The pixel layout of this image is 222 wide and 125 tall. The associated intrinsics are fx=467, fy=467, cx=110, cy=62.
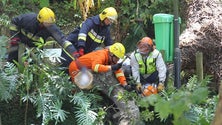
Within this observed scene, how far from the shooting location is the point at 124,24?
418 inches

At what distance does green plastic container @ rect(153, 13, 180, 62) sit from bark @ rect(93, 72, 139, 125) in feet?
2.57

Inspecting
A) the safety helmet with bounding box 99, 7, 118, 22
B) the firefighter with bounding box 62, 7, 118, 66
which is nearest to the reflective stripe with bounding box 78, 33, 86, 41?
the firefighter with bounding box 62, 7, 118, 66

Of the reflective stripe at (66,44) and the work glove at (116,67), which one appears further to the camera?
the reflective stripe at (66,44)

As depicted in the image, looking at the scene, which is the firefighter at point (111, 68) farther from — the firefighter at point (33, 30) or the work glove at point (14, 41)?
the work glove at point (14, 41)

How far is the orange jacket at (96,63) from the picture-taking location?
5.73 meters

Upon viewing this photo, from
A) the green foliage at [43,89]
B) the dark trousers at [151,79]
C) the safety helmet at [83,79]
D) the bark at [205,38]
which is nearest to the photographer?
the green foliage at [43,89]

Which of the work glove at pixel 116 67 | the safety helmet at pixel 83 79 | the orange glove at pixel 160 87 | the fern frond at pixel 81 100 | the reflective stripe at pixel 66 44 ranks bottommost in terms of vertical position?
the fern frond at pixel 81 100

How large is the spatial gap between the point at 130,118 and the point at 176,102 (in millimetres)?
3535

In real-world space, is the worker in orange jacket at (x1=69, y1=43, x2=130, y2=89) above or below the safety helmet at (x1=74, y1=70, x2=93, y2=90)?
above

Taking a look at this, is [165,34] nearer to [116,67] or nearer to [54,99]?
[116,67]

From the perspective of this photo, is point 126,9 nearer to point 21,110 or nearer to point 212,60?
point 212,60

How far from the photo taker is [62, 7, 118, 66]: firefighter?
247 inches

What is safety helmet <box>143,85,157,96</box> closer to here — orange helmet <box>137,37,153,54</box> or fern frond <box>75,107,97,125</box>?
orange helmet <box>137,37,153,54</box>

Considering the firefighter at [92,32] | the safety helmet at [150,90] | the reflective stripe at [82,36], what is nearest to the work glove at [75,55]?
the firefighter at [92,32]
